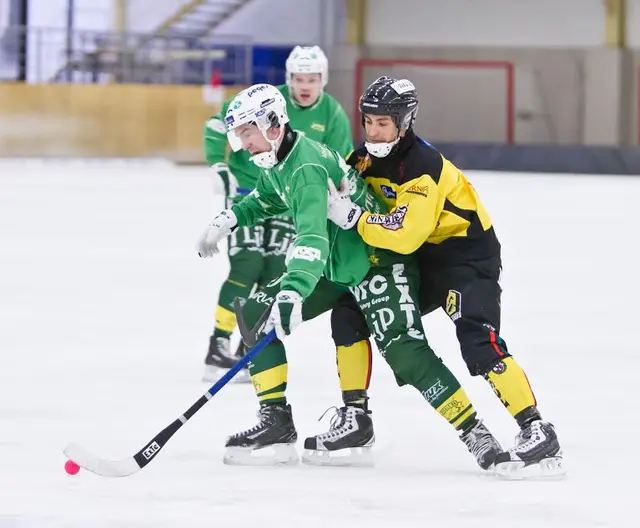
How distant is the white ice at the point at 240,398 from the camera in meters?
3.19

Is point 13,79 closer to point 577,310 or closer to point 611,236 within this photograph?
point 611,236

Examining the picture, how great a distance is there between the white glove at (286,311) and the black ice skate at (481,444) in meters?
0.57

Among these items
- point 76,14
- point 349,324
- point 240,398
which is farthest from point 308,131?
point 76,14

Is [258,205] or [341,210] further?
[258,205]

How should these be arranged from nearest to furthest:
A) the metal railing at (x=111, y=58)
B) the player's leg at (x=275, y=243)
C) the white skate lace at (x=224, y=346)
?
1. the white skate lace at (x=224, y=346)
2. the player's leg at (x=275, y=243)
3. the metal railing at (x=111, y=58)

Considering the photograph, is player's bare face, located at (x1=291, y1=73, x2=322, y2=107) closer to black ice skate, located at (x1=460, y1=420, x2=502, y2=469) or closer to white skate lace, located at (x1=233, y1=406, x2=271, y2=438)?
white skate lace, located at (x1=233, y1=406, x2=271, y2=438)

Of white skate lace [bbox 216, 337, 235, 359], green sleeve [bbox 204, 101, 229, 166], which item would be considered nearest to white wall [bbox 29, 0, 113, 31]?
green sleeve [bbox 204, 101, 229, 166]

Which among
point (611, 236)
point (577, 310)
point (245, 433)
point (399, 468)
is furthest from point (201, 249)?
point (611, 236)

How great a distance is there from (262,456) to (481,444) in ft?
1.90

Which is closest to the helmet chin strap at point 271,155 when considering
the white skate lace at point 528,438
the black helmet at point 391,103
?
the black helmet at point 391,103

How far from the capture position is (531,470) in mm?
3486

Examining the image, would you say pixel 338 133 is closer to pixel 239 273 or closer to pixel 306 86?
pixel 306 86

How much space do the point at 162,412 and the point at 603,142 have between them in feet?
58.6

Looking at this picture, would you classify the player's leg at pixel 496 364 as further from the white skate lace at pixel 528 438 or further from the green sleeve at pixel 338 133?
the green sleeve at pixel 338 133
